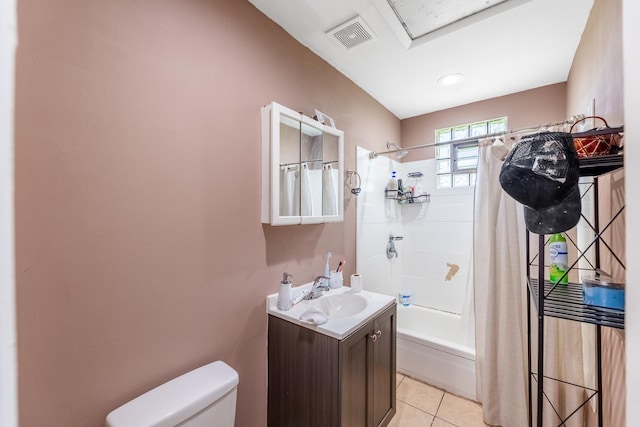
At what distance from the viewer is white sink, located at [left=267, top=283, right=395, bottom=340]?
1.25 m

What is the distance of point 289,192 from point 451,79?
1726 mm

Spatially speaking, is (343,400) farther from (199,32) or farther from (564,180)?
(199,32)

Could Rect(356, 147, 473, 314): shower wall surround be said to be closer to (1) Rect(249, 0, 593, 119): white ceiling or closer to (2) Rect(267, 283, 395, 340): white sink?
(2) Rect(267, 283, 395, 340): white sink

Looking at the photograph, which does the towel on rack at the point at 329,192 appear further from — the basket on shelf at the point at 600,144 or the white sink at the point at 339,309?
the basket on shelf at the point at 600,144

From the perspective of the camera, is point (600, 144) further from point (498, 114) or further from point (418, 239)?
point (418, 239)

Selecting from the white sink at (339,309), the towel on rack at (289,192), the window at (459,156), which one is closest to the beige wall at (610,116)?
the white sink at (339,309)

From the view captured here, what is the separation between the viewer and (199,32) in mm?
1179

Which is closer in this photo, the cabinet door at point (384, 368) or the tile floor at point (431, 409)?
the cabinet door at point (384, 368)

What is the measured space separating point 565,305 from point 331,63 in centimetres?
196

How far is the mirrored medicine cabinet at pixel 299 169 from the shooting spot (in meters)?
1.41

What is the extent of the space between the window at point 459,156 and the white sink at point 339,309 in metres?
1.69

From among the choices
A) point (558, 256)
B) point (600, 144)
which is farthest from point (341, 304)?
point (600, 144)

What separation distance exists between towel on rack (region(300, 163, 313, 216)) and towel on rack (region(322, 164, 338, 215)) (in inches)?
5.6

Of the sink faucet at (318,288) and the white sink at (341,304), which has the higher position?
the sink faucet at (318,288)
